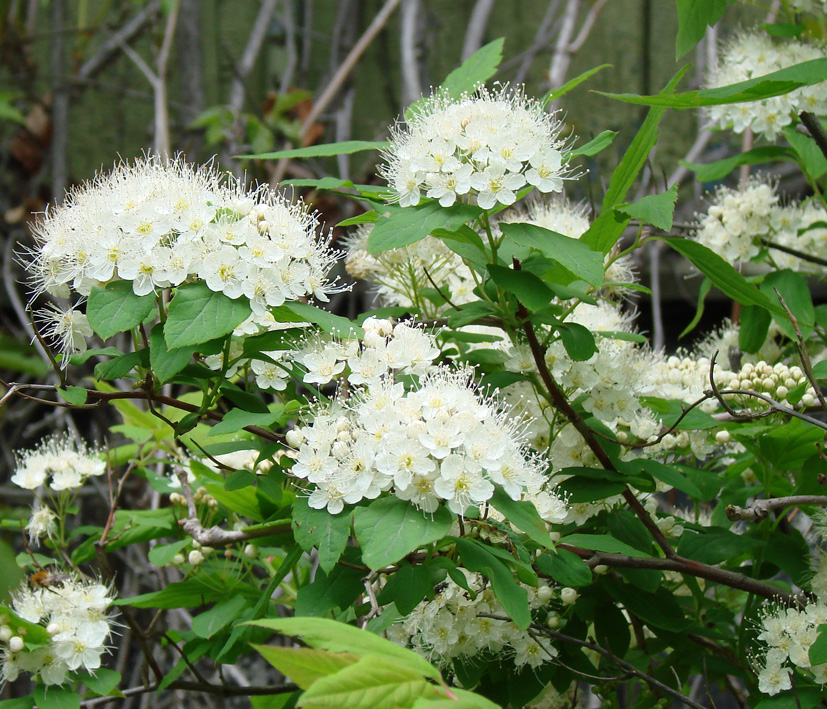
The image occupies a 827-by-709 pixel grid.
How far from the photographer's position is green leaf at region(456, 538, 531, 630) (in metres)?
0.87

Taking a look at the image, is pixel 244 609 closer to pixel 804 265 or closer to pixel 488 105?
pixel 488 105

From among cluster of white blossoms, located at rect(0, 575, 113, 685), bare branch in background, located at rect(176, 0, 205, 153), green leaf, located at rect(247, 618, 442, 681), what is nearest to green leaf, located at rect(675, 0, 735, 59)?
green leaf, located at rect(247, 618, 442, 681)

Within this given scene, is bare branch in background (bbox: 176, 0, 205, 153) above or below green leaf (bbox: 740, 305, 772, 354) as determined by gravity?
above

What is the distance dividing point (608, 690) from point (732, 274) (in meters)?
0.67

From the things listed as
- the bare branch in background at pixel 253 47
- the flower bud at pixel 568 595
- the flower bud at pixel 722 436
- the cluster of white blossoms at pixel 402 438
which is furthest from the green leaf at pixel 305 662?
the bare branch in background at pixel 253 47

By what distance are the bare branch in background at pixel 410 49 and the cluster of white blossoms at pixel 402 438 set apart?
6.04 ft

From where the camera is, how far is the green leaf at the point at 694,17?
119 centimetres

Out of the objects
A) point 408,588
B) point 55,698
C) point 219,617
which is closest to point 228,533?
point 219,617

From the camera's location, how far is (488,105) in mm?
1083

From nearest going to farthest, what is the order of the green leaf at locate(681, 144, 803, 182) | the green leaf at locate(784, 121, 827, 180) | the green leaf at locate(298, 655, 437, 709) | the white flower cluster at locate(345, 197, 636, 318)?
the green leaf at locate(298, 655, 437, 709) → the white flower cluster at locate(345, 197, 636, 318) → the green leaf at locate(784, 121, 827, 180) → the green leaf at locate(681, 144, 803, 182)

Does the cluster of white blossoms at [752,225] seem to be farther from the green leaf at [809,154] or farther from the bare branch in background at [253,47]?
the bare branch in background at [253,47]

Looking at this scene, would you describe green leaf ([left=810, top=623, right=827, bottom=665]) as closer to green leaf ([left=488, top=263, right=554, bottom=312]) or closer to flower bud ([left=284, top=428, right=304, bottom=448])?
green leaf ([left=488, top=263, right=554, bottom=312])

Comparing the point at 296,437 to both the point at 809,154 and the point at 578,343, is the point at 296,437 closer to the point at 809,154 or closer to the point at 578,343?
the point at 578,343

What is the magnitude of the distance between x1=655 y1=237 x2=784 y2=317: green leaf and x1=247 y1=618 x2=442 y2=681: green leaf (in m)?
0.65
